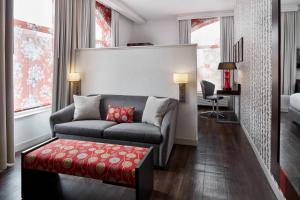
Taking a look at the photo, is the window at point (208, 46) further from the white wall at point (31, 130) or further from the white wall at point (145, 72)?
the white wall at point (31, 130)

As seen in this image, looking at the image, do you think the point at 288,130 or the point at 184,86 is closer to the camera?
the point at 288,130

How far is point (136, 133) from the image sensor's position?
8.57 feet

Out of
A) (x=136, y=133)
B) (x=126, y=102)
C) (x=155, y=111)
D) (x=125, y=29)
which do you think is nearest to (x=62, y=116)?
(x=126, y=102)

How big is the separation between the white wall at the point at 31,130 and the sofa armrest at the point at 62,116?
20.1 inches

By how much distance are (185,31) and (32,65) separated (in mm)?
4709

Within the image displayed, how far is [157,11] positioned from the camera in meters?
6.05

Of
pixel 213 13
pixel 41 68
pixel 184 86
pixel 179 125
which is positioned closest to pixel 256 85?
pixel 184 86

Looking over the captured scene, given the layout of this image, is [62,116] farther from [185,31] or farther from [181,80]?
[185,31]

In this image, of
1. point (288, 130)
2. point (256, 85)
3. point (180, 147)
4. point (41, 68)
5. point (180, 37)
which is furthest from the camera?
point (180, 37)

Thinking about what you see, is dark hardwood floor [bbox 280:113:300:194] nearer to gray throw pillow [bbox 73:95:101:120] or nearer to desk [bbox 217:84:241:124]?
gray throw pillow [bbox 73:95:101:120]

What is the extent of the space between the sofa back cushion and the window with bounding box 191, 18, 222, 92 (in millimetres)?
3805

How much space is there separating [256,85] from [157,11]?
13.9 feet

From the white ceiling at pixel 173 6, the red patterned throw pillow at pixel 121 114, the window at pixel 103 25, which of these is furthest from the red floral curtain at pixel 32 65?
the white ceiling at pixel 173 6

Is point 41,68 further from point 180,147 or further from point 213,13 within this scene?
point 213,13
